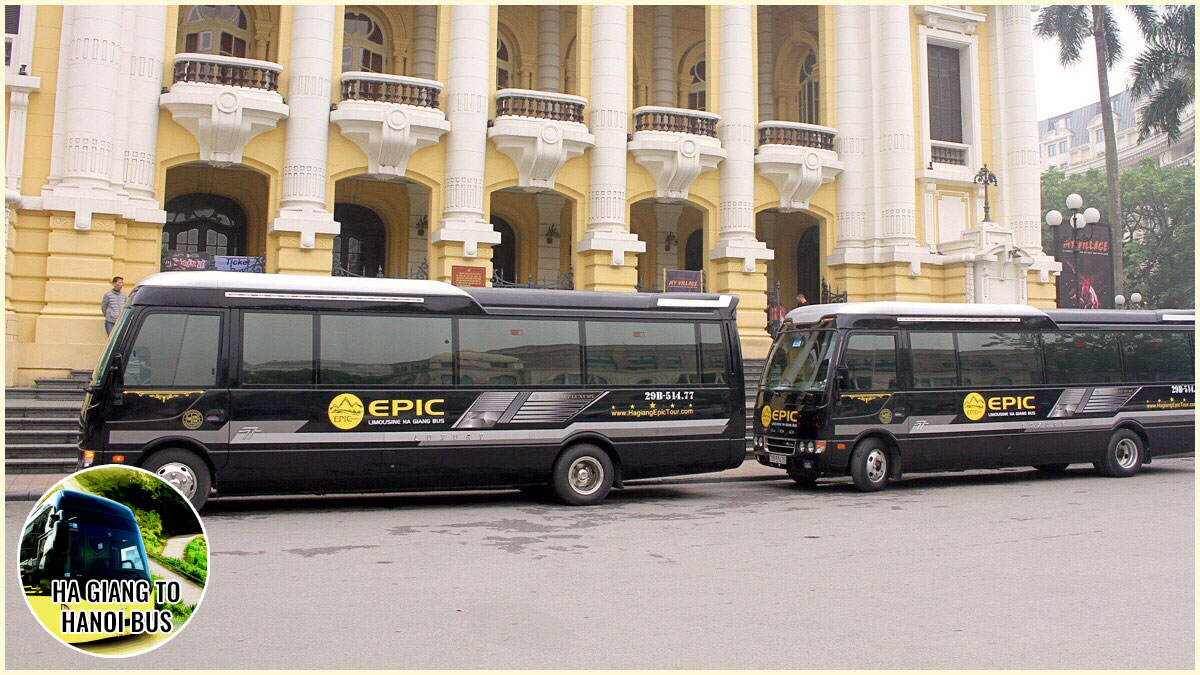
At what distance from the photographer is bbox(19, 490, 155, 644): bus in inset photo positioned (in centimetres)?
334

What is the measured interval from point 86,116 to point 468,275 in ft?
26.2

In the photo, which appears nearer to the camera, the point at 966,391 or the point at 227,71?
the point at 966,391

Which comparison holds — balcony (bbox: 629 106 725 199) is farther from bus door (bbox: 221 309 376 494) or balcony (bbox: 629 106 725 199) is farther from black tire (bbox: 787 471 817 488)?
bus door (bbox: 221 309 376 494)

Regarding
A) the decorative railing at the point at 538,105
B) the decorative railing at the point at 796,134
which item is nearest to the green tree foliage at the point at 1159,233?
the decorative railing at the point at 796,134

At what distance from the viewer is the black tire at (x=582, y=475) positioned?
11.6m

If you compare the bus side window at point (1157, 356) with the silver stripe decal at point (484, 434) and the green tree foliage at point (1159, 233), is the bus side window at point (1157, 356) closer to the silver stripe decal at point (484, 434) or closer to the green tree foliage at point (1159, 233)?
the silver stripe decal at point (484, 434)

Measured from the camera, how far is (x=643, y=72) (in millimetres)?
27469

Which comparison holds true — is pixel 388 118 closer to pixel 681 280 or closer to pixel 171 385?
pixel 681 280

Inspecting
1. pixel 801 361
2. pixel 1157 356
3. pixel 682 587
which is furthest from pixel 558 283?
pixel 682 587

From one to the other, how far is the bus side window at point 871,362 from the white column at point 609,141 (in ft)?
29.1

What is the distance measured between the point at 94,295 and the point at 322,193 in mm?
4880

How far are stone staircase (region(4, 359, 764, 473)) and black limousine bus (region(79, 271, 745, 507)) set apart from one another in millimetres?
3925

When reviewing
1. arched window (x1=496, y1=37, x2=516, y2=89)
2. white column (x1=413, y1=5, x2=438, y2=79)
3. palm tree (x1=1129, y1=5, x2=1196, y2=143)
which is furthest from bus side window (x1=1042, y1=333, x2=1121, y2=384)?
palm tree (x1=1129, y1=5, x2=1196, y2=143)

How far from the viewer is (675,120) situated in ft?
74.1
